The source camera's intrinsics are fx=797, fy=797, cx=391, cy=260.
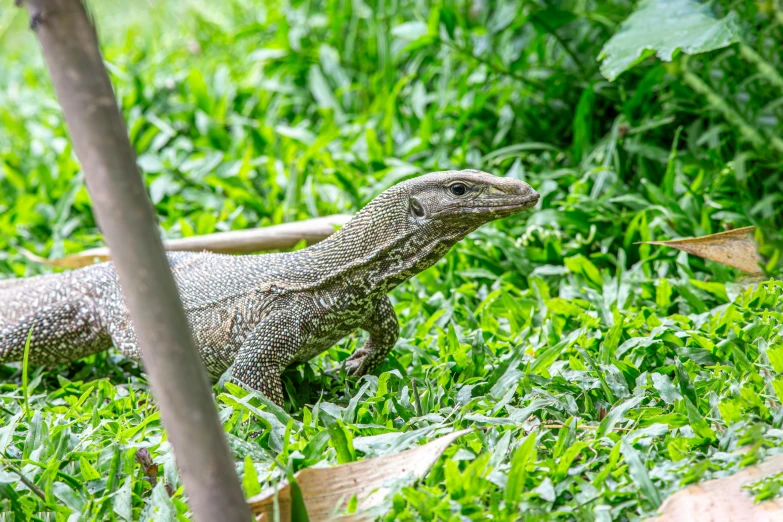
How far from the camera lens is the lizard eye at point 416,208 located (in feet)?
10.9

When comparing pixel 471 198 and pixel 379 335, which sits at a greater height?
pixel 471 198

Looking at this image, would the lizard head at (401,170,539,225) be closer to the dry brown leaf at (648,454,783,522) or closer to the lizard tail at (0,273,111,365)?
the dry brown leaf at (648,454,783,522)

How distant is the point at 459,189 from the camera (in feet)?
10.8

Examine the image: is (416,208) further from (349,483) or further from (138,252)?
(138,252)

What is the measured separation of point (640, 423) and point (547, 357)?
0.65m

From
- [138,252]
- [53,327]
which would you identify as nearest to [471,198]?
[138,252]

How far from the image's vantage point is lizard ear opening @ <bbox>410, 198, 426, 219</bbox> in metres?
3.33

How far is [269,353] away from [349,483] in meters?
0.90

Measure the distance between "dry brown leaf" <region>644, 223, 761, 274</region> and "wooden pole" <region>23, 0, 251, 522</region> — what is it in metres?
2.59

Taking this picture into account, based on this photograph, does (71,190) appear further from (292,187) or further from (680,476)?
(680,476)

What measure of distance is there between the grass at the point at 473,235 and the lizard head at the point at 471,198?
65 centimetres

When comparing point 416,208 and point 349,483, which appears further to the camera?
point 416,208

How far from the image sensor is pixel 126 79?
268 inches

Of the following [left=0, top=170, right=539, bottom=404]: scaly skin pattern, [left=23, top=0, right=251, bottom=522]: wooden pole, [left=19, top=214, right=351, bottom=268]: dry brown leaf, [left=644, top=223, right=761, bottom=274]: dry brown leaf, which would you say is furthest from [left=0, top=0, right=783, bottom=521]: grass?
[left=23, top=0, right=251, bottom=522]: wooden pole
